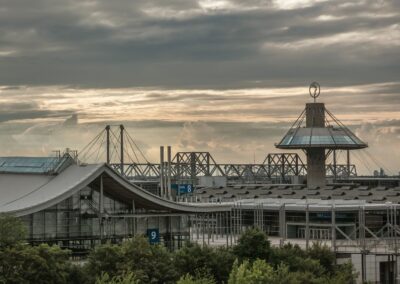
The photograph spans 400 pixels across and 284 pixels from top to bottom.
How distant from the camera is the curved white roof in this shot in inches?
3401

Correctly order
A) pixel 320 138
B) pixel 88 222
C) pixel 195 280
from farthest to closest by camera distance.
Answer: pixel 320 138 < pixel 88 222 < pixel 195 280

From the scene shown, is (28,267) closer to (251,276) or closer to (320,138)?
(251,276)

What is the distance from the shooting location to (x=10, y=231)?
7056 centimetres

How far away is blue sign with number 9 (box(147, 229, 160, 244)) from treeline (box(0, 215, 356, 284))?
985 cm

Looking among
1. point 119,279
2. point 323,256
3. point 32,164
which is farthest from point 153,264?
point 32,164

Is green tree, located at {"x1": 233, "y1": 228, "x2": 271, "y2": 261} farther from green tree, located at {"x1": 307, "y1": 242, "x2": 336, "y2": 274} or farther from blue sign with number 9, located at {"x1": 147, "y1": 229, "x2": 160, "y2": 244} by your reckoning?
blue sign with number 9, located at {"x1": 147, "y1": 229, "x2": 160, "y2": 244}

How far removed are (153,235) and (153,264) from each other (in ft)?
71.7

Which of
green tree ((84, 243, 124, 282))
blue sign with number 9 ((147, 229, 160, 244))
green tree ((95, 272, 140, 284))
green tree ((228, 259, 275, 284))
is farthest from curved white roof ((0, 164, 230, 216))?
green tree ((228, 259, 275, 284))

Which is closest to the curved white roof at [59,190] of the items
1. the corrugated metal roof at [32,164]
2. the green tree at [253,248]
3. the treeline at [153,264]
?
the corrugated metal roof at [32,164]

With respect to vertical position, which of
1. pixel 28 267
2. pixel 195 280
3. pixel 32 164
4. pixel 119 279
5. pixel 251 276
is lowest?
pixel 195 280

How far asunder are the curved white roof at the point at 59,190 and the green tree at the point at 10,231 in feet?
37.1

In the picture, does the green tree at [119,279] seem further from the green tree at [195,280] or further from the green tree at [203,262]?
the green tree at [203,262]

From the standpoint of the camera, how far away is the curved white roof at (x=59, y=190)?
86.4 metres

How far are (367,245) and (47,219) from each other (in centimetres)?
4390
